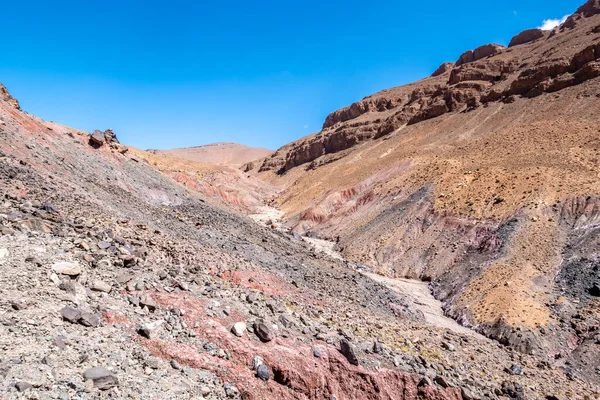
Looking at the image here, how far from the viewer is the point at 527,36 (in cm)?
10269

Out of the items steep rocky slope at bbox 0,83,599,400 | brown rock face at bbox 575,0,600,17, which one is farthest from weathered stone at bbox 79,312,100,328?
brown rock face at bbox 575,0,600,17

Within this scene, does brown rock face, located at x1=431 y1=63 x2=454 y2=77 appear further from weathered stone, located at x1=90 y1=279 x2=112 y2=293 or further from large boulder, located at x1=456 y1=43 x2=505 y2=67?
weathered stone, located at x1=90 y1=279 x2=112 y2=293

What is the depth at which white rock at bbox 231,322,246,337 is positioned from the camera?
23.7ft

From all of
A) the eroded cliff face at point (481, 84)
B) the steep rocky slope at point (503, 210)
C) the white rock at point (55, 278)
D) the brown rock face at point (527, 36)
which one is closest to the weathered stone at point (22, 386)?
the white rock at point (55, 278)

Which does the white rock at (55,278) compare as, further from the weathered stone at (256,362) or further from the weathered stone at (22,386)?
the weathered stone at (256,362)

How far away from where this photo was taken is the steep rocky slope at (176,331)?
5371mm

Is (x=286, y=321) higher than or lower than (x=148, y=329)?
lower

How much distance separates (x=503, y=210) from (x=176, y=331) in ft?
80.2

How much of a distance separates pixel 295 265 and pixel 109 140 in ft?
55.8

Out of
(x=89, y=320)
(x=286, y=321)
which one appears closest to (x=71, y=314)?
(x=89, y=320)

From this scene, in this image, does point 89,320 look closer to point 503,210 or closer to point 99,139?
point 99,139

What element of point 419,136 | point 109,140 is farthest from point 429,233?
point 419,136

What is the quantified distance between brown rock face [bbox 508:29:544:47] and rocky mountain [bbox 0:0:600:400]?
2827 inches

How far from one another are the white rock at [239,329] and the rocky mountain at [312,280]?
2.4 inches
